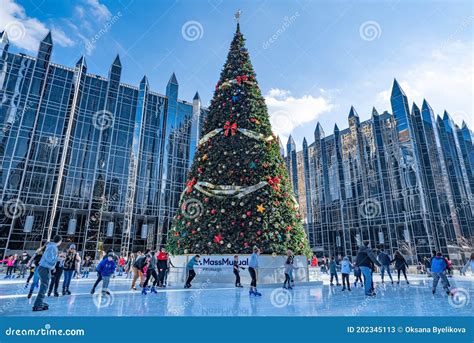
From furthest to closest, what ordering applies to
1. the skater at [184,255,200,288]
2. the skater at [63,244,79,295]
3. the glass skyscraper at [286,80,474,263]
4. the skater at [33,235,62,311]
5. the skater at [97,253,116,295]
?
the glass skyscraper at [286,80,474,263] < the skater at [184,255,200,288] < the skater at [63,244,79,295] < the skater at [97,253,116,295] < the skater at [33,235,62,311]

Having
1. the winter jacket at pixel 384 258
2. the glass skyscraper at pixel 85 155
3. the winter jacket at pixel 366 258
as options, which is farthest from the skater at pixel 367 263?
the glass skyscraper at pixel 85 155

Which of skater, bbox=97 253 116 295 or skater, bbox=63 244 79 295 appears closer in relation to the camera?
skater, bbox=97 253 116 295

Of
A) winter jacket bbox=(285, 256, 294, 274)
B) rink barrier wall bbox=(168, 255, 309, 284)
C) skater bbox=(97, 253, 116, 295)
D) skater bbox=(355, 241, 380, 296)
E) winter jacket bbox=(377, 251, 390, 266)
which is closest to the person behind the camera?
skater bbox=(97, 253, 116, 295)

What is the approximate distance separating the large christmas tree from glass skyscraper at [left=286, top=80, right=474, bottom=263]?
2261cm

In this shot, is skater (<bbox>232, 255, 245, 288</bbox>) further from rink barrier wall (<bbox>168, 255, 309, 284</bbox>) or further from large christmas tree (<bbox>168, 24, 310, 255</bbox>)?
large christmas tree (<bbox>168, 24, 310, 255</bbox>)

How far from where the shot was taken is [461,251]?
87.5 feet

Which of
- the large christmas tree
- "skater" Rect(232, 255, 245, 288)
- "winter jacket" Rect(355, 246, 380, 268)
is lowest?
"skater" Rect(232, 255, 245, 288)

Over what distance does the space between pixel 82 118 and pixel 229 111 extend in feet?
84.2

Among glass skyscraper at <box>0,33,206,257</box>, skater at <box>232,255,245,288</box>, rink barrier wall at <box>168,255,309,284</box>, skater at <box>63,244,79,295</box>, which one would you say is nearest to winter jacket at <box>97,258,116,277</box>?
skater at <box>63,244,79,295</box>

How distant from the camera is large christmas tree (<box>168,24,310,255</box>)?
9.64m

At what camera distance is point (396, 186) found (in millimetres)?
29406

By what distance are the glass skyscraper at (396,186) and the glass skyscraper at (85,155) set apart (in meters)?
18.8

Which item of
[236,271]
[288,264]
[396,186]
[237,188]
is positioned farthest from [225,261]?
[396,186]
